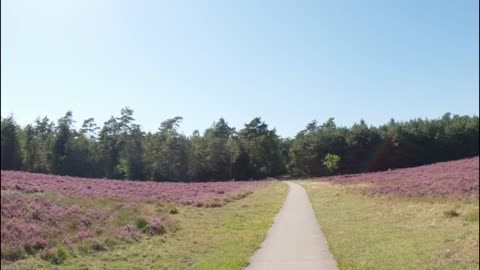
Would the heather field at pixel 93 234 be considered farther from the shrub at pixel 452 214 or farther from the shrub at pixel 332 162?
the shrub at pixel 332 162

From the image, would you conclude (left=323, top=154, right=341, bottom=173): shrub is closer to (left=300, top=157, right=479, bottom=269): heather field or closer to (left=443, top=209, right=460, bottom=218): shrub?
(left=300, top=157, right=479, bottom=269): heather field

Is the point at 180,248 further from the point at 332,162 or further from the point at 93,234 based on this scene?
the point at 332,162

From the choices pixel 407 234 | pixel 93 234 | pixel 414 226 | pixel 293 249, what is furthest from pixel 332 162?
pixel 93 234

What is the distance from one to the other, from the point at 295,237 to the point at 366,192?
1527cm

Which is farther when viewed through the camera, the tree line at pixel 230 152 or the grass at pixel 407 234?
the tree line at pixel 230 152

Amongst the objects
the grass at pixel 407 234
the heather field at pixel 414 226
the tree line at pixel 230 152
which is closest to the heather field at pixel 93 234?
the grass at pixel 407 234

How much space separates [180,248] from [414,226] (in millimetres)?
8674

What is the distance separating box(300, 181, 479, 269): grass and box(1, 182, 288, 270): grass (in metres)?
2.90

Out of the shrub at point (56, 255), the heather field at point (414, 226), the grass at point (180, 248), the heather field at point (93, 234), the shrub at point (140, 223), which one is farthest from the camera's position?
the shrub at point (140, 223)

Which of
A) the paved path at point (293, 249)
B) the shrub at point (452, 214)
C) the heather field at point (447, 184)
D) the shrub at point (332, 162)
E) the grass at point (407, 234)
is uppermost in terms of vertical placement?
the shrub at point (332, 162)

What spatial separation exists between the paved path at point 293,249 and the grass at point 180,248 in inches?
15.3

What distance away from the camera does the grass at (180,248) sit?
10242 millimetres

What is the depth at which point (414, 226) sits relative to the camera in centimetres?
1502

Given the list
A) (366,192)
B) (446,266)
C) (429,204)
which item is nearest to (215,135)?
(366,192)
